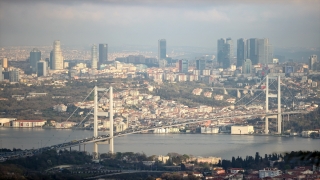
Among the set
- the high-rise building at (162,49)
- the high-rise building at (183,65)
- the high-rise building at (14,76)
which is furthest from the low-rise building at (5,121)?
the high-rise building at (183,65)

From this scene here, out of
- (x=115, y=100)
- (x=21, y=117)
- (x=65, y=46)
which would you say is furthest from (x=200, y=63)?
(x=21, y=117)

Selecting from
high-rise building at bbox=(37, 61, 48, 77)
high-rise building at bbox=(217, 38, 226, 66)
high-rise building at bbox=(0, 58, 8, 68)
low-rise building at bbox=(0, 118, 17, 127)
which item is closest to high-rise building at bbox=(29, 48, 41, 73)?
high-rise building at bbox=(37, 61, 48, 77)

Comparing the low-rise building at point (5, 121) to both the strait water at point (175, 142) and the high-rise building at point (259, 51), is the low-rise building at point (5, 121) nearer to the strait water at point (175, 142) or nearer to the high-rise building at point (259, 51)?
the strait water at point (175, 142)

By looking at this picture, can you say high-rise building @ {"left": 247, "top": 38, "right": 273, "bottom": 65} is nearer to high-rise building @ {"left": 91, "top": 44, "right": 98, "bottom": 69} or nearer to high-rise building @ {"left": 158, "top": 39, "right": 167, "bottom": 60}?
high-rise building @ {"left": 158, "top": 39, "right": 167, "bottom": 60}

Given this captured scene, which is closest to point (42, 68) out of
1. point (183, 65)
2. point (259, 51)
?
point (183, 65)

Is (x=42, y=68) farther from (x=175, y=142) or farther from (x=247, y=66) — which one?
(x=175, y=142)

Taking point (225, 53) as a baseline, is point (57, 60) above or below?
below

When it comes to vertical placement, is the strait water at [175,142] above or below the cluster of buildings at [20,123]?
below
